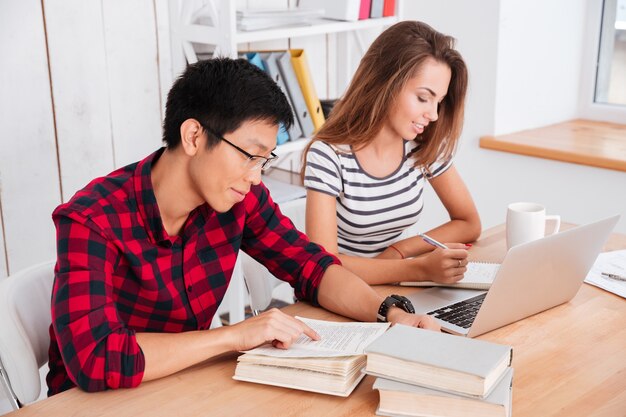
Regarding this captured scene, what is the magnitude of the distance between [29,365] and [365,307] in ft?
2.05

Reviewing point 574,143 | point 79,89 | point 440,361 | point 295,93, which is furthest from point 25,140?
Answer: point 574,143

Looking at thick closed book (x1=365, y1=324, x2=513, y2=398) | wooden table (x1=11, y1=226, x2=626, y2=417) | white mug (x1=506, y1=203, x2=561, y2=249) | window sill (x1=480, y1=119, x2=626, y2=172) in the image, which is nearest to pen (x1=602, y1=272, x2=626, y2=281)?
white mug (x1=506, y1=203, x2=561, y2=249)

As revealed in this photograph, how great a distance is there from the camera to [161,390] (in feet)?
4.07

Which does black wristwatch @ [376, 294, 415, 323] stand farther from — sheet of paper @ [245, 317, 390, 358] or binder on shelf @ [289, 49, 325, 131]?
binder on shelf @ [289, 49, 325, 131]

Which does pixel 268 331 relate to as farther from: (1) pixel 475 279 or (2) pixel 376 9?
(2) pixel 376 9

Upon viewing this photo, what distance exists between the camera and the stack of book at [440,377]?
112cm

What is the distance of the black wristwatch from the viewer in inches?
58.4

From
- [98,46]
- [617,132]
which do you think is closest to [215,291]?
[98,46]

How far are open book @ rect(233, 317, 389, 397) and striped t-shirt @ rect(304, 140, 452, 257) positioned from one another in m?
0.63

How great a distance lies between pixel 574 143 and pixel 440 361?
6.79 ft

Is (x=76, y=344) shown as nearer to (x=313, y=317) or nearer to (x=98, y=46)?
(x=313, y=317)

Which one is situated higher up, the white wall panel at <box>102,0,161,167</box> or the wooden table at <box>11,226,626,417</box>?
the white wall panel at <box>102,0,161,167</box>

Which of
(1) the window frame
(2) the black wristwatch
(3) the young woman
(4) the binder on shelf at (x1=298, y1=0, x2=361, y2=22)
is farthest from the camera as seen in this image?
(1) the window frame

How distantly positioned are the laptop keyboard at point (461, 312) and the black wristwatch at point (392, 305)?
0.22ft
